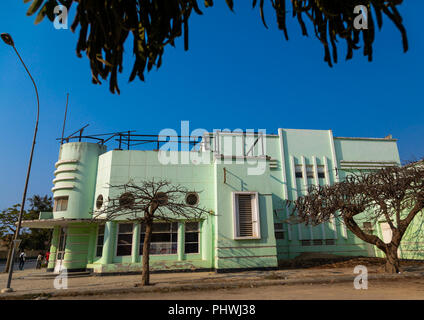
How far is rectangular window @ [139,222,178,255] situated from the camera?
16344mm

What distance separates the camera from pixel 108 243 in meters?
15.8

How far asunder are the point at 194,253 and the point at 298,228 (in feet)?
27.0

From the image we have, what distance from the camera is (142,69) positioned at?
348cm

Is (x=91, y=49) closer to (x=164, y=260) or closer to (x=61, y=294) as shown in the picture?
(x=61, y=294)

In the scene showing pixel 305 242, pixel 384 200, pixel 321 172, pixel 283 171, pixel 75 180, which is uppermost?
pixel 321 172

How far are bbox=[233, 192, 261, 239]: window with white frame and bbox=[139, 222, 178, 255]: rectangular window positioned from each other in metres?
3.71

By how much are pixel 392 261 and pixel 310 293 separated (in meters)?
6.03

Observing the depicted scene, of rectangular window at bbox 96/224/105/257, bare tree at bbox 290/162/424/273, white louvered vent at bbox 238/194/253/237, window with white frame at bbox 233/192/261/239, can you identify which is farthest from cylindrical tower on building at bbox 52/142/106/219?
bare tree at bbox 290/162/424/273

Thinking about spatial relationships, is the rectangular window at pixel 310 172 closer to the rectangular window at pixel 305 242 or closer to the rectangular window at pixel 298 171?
the rectangular window at pixel 298 171

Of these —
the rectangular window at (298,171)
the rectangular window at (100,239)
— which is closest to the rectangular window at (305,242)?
the rectangular window at (298,171)

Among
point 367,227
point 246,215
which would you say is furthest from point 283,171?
point 367,227

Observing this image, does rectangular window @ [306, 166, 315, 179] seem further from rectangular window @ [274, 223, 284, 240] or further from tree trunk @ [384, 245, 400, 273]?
tree trunk @ [384, 245, 400, 273]

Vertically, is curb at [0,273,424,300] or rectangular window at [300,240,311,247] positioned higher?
rectangular window at [300,240,311,247]

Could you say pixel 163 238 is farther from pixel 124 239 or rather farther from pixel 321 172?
pixel 321 172
